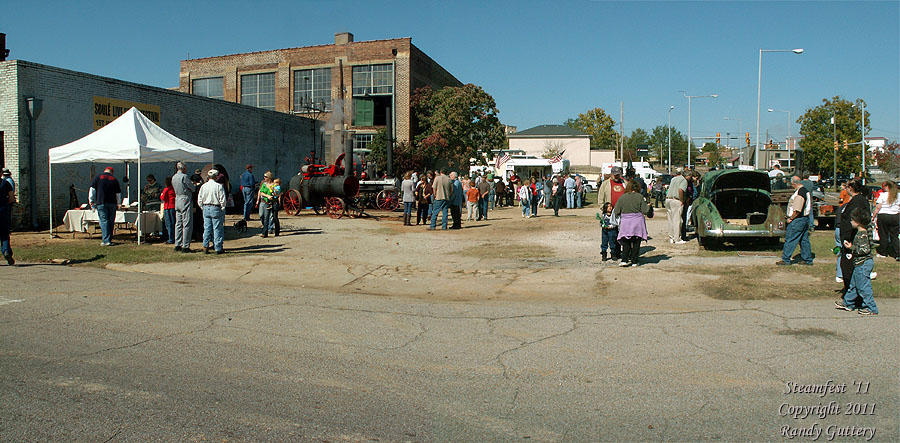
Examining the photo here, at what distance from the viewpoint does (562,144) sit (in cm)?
8250

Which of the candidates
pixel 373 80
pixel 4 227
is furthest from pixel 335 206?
pixel 373 80

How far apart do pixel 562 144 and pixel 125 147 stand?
7196cm

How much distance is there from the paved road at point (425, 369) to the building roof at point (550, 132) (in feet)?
251

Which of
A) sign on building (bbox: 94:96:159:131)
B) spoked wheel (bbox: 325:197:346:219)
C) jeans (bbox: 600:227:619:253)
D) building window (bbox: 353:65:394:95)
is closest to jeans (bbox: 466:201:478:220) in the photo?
spoked wheel (bbox: 325:197:346:219)

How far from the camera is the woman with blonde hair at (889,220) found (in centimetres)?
1180

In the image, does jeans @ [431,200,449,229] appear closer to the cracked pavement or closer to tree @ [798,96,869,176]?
the cracked pavement

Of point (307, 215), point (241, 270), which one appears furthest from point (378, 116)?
point (241, 270)

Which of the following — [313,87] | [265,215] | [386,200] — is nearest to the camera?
[265,215]

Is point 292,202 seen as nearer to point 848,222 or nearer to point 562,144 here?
point 848,222

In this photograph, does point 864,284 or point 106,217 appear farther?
point 106,217

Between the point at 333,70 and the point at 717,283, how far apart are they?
3612cm

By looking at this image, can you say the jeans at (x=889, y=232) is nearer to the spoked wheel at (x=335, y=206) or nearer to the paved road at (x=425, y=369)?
the paved road at (x=425, y=369)

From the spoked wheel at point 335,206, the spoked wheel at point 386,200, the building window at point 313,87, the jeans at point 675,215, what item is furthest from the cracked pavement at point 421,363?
the building window at point 313,87

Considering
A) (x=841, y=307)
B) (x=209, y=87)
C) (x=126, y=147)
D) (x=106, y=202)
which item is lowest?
(x=841, y=307)
